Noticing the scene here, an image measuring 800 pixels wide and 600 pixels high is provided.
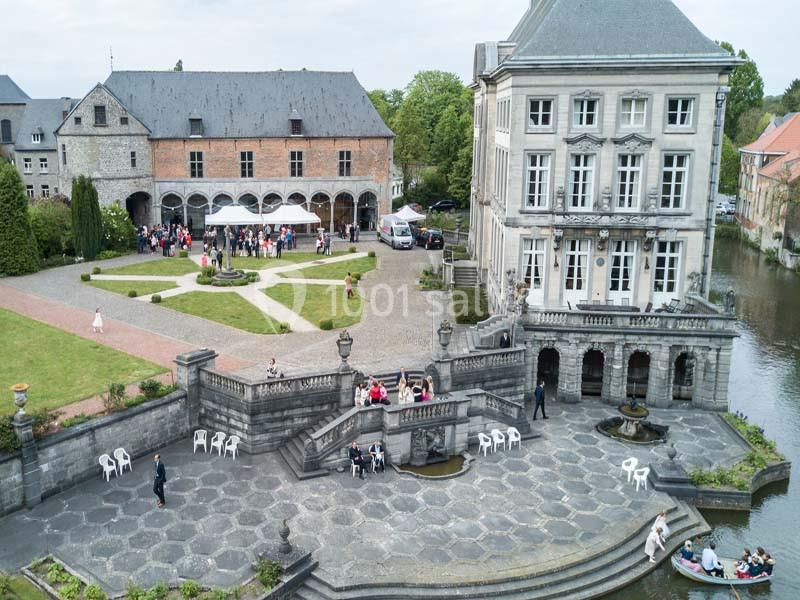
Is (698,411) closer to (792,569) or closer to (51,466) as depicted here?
(792,569)

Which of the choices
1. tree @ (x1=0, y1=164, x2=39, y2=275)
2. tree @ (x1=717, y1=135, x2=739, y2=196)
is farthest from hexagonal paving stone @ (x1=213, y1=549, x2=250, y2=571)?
tree @ (x1=717, y1=135, x2=739, y2=196)

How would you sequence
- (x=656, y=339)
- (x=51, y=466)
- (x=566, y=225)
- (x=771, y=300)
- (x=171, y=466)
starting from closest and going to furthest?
(x=51, y=466), (x=171, y=466), (x=656, y=339), (x=566, y=225), (x=771, y=300)

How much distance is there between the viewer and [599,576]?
2012 cm

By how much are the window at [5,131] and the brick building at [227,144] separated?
2831cm

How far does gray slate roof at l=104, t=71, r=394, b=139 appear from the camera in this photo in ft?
194

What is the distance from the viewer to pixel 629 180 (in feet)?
109

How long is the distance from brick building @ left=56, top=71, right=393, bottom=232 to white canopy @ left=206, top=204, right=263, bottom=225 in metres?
13.5

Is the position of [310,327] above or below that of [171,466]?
above

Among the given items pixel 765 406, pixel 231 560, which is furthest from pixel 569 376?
pixel 231 560

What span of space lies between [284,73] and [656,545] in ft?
168

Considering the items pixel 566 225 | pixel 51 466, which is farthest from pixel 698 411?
pixel 51 466

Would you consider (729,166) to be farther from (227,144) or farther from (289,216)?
(289,216)

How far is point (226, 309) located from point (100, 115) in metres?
26.8

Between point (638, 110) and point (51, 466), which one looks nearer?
point (51, 466)
